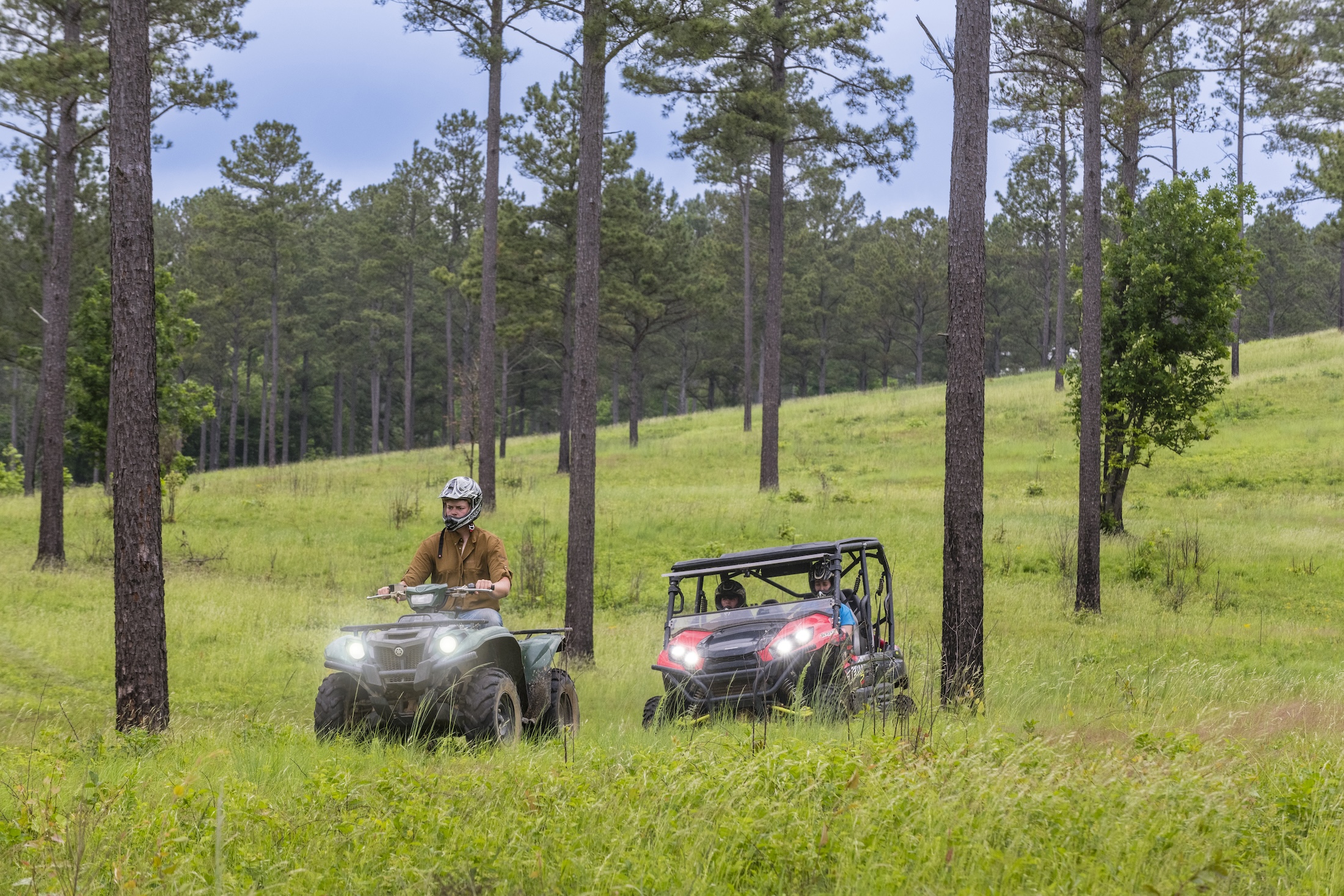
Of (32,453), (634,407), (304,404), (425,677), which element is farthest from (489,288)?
(304,404)

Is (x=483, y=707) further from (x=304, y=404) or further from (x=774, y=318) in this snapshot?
(x=304, y=404)

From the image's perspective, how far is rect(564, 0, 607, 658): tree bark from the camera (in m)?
13.3

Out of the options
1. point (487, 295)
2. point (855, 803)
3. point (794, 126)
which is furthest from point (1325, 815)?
point (794, 126)

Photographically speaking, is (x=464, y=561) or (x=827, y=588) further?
(x=827, y=588)

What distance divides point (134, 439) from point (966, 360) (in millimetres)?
7235

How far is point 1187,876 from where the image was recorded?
439 cm

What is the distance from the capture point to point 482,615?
7.96 m

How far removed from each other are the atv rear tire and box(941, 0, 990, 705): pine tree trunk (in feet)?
13.8

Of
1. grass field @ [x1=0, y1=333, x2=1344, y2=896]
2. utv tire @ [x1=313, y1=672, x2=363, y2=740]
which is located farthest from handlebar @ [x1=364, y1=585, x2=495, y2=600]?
grass field @ [x1=0, y1=333, x2=1344, y2=896]

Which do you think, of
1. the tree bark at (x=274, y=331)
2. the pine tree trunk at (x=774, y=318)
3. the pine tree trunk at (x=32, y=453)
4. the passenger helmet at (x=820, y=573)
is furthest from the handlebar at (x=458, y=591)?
the tree bark at (x=274, y=331)

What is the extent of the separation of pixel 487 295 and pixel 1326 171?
31.6m

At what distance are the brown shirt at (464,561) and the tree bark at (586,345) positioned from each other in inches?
185

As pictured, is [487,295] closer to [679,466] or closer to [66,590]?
[66,590]

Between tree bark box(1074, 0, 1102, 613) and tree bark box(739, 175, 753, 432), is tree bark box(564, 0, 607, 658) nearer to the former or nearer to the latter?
tree bark box(1074, 0, 1102, 613)
